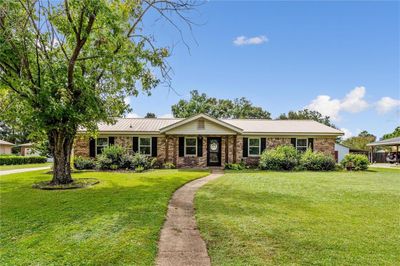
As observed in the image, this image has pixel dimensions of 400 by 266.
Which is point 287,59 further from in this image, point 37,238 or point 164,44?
point 37,238

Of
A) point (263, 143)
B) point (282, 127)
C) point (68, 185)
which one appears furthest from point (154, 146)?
point (282, 127)

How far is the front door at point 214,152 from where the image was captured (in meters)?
21.7

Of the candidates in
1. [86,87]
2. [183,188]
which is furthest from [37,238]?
[86,87]

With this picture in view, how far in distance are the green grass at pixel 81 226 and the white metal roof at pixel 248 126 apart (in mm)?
10922

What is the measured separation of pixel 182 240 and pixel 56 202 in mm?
5292

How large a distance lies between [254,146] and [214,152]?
10.2 feet

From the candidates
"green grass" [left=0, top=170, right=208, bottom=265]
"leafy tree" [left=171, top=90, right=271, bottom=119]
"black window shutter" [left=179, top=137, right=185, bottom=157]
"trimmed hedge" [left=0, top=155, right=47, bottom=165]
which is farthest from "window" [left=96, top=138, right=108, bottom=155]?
"leafy tree" [left=171, top=90, right=271, bottom=119]

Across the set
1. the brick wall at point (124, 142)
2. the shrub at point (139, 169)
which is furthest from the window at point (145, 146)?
the shrub at point (139, 169)

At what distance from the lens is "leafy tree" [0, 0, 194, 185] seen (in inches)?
402

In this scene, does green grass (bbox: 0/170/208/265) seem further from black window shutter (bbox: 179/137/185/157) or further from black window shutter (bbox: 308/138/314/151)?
black window shutter (bbox: 308/138/314/151)

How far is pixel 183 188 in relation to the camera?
36.5ft

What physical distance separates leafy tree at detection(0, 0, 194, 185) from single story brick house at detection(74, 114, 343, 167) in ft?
24.9

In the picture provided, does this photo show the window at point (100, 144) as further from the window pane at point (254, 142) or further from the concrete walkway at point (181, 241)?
the concrete walkway at point (181, 241)

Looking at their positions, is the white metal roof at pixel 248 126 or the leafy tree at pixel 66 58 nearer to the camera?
the leafy tree at pixel 66 58
